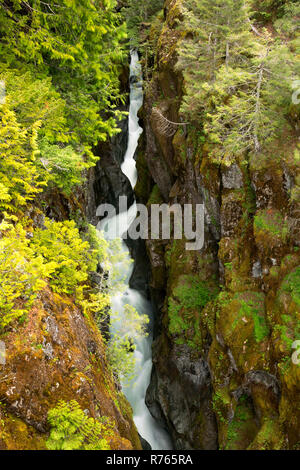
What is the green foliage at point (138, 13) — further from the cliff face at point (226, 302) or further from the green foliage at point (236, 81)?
the green foliage at point (236, 81)

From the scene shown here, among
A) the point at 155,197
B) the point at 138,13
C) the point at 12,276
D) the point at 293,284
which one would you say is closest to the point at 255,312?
the point at 293,284

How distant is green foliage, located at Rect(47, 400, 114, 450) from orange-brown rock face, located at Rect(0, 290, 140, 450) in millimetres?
163

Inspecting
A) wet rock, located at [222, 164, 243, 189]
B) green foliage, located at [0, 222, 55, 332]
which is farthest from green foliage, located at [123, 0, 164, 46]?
green foliage, located at [0, 222, 55, 332]

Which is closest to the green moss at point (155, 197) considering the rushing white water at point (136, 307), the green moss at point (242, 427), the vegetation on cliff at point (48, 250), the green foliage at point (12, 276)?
the rushing white water at point (136, 307)

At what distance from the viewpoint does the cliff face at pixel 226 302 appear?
787cm

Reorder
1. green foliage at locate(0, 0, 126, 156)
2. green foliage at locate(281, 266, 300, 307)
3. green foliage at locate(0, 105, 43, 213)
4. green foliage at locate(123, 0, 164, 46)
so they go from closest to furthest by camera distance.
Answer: green foliage at locate(0, 105, 43, 213) < green foliage at locate(0, 0, 126, 156) < green foliage at locate(281, 266, 300, 307) < green foliage at locate(123, 0, 164, 46)

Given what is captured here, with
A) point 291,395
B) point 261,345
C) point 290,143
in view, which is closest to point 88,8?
point 290,143

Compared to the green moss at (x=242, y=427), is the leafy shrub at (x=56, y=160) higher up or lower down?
higher up

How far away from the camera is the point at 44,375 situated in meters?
4.20

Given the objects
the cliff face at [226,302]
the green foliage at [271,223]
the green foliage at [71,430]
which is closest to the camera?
the green foliage at [71,430]

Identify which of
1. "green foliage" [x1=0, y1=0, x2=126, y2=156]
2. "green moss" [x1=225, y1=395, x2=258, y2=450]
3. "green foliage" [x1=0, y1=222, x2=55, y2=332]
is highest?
"green foliage" [x1=0, y1=0, x2=126, y2=156]

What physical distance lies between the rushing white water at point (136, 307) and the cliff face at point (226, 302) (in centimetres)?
82

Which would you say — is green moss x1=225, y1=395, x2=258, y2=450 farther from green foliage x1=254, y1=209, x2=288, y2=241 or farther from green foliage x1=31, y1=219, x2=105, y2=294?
green foliage x1=31, y1=219, x2=105, y2=294

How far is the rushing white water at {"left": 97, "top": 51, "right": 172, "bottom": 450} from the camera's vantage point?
12867mm
